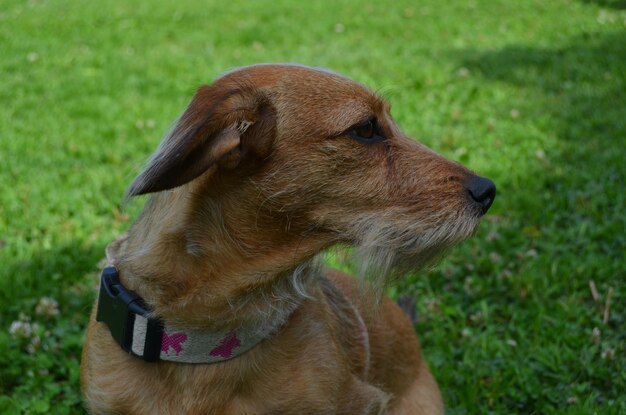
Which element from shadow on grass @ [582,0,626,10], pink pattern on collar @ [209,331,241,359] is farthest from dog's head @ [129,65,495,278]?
shadow on grass @ [582,0,626,10]

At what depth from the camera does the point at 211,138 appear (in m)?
2.53

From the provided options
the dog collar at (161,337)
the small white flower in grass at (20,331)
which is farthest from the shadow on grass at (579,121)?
the small white flower in grass at (20,331)

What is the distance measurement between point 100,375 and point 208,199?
2.79 feet

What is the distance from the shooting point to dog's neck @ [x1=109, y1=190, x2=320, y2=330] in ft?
9.10

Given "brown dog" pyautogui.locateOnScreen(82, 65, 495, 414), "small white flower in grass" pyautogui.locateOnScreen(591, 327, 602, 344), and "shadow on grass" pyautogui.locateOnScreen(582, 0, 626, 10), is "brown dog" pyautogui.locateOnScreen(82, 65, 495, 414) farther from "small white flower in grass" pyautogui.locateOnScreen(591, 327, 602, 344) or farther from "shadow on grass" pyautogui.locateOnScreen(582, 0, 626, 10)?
"shadow on grass" pyautogui.locateOnScreen(582, 0, 626, 10)

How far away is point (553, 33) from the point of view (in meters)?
12.6

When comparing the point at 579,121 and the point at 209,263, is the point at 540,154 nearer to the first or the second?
the point at 579,121

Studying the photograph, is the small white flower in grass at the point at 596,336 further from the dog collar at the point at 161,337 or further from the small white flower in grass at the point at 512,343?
the dog collar at the point at 161,337

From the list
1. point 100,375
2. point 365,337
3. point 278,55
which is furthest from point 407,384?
point 278,55

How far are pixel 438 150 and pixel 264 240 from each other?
4698 mm

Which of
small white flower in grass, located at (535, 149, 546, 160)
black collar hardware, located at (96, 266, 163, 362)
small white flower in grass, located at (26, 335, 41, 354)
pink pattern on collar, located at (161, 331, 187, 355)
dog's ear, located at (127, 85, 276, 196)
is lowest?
small white flower in grass, located at (535, 149, 546, 160)

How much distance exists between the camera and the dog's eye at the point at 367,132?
2838mm

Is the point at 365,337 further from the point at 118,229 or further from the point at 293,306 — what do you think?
the point at 118,229

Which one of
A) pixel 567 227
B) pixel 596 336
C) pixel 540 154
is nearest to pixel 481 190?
pixel 596 336
